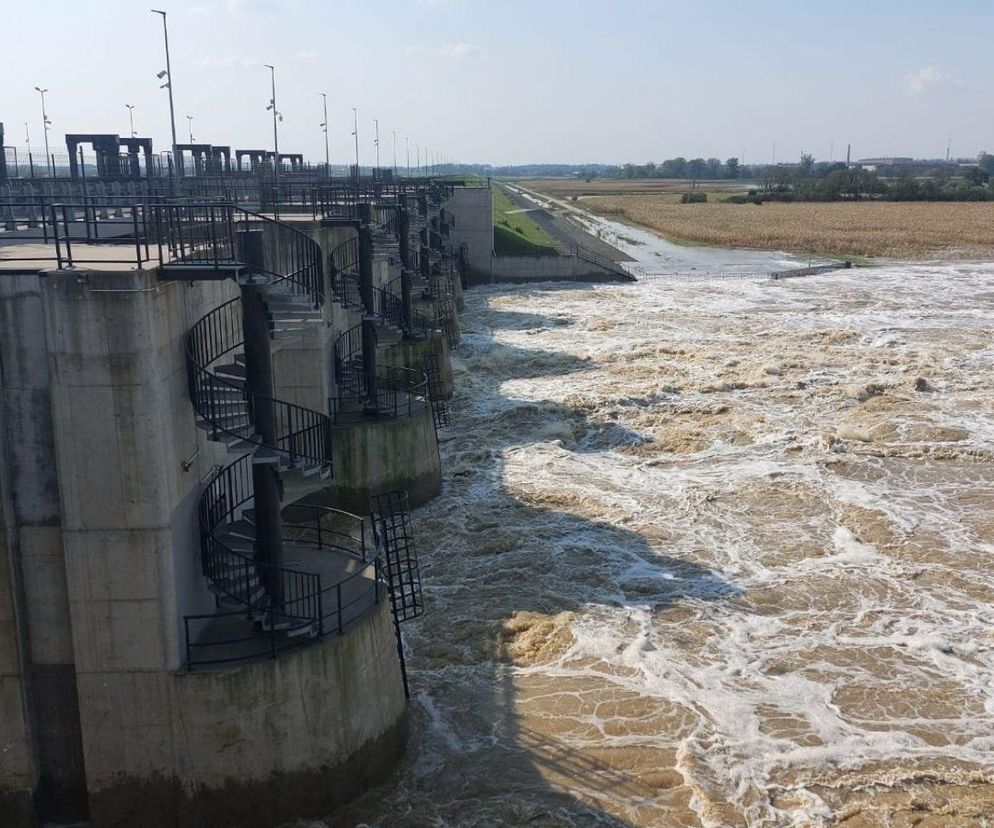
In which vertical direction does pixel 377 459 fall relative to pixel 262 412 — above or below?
below

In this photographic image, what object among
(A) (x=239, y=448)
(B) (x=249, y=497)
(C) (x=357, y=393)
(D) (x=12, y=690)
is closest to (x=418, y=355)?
(C) (x=357, y=393)

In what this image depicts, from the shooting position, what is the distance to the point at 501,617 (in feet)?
57.8

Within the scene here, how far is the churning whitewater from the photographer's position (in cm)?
1309

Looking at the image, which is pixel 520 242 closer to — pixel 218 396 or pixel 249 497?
pixel 249 497

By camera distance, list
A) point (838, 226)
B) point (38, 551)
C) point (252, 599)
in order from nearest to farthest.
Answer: point (38, 551) < point (252, 599) < point (838, 226)

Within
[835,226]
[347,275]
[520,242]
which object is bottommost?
[835,226]

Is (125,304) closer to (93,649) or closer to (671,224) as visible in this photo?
(93,649)

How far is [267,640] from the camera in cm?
1166

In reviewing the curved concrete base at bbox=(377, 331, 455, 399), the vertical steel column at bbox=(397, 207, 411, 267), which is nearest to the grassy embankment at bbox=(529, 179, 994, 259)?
the curved concrete base at bbox=(377, 331, 455, 399)

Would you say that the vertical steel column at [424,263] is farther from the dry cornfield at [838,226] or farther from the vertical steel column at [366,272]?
the dry cornfield at [838,226]

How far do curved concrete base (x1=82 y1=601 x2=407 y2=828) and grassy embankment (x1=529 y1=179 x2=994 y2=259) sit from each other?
232 ft

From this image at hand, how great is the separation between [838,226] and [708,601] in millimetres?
86432

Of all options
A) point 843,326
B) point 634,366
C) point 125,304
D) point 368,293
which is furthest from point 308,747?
point 843,326

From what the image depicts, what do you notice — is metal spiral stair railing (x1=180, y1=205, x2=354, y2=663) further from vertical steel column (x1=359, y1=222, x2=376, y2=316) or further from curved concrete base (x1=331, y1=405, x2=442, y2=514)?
vertical steel column (x1=359, y1=222, x2=376, y2=316)
